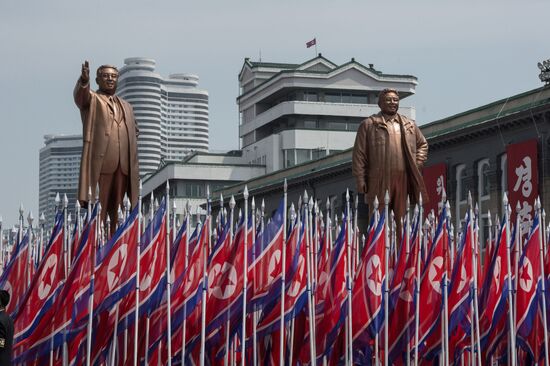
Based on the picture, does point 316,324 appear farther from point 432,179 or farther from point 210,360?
point 432,179

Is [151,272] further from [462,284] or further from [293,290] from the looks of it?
[462,284]

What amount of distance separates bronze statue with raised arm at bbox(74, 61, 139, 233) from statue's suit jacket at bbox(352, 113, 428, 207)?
16.8ft

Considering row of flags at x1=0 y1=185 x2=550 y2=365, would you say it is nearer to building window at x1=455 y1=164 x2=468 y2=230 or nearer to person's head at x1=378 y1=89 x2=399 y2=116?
person's head at x1=378 y1=89 x2=399 y2=116

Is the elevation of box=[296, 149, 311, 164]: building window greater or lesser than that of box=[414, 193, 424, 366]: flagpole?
greater

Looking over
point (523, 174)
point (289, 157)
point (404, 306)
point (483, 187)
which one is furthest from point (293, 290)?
point (289, 157)

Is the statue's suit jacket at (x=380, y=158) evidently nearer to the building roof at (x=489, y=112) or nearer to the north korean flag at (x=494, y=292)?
the north korean flag at (x=494, y=292)

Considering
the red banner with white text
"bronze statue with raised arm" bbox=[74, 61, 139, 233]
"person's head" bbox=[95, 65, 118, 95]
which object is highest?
the red banner with white text

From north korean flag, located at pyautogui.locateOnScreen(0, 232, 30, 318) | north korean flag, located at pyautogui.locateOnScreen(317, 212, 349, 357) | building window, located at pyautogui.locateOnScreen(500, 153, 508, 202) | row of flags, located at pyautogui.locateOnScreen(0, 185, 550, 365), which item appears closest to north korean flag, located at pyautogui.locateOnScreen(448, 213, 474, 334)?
row of flags, located at pyautogui.locateOnScreen(0, 185, 550, 365)

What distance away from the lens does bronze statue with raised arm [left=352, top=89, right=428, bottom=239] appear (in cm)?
2738

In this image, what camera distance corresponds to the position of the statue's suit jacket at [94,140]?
24031 millimetres

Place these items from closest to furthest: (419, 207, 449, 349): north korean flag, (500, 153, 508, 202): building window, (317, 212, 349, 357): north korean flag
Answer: (317, 212, 349, 357): north korean flag
(419, 207, 449, 349): north korean flag
(500, 153, 508, 202): building window

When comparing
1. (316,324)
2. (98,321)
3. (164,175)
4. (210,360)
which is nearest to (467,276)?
(316,324)

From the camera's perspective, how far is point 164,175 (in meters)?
94.1

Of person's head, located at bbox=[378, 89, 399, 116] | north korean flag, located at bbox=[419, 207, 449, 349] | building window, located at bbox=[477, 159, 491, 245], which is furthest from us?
building window, located at bbox=[477, 159, 491, 245]
